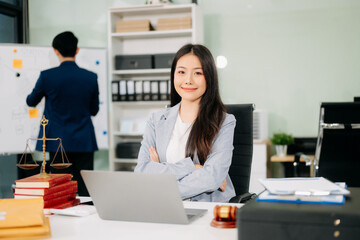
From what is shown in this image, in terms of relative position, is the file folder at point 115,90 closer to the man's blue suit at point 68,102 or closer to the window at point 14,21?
the man's blue suit at point 68,102

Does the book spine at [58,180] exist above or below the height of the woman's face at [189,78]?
below

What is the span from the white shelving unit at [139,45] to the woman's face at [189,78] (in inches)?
96.0

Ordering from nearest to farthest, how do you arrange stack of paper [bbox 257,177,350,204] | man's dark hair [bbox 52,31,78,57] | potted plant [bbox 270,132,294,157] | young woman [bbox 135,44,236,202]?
stack of paper [bbox 257,177,350,204] < young woman [bbox 135,44,236,202] < man's dark hair [bbox 52,31,78,57] < potted plant [bbox 270,132,294,157]

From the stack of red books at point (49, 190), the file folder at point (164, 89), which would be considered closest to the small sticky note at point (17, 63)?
the file folder at point (164, 89)

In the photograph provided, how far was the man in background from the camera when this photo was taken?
11.1 ft

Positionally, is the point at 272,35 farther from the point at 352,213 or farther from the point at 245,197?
the point at 352,213

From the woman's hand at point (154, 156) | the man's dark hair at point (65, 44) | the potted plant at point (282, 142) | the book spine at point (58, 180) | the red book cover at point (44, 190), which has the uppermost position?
the man's dark hair at point (65, 44)

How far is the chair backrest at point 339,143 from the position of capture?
2.82m

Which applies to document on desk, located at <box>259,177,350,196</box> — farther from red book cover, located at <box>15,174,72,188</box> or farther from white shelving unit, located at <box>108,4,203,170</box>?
white shelving unit, located at <box>108,4,203,170</box>

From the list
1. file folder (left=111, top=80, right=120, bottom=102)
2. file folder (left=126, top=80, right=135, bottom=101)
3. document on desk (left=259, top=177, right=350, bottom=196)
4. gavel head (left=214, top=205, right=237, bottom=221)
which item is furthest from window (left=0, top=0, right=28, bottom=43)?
document on desk (left=259, top=177, right=350, bottom=196)

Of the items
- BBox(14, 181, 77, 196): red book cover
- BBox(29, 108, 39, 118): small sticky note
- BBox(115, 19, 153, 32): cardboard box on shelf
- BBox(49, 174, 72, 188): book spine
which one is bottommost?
BBox(14, 181, 77, 196): red book cover

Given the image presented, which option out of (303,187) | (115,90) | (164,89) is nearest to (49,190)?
(303,187)

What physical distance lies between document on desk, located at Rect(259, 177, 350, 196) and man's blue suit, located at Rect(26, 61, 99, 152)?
246cm

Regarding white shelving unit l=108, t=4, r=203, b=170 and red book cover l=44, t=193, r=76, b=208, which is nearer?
red book cover l=44, t=193, r=76, b=208
